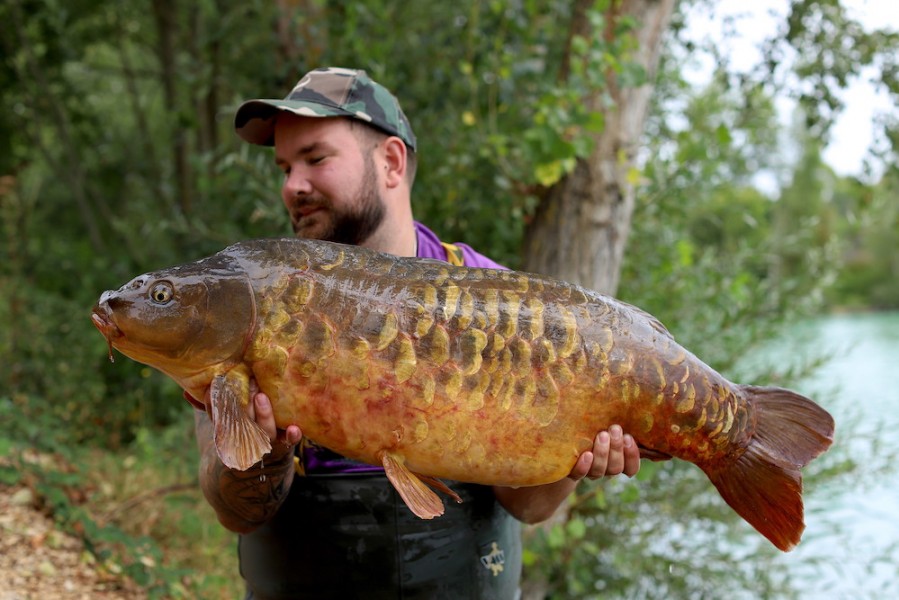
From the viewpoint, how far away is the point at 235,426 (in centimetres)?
148

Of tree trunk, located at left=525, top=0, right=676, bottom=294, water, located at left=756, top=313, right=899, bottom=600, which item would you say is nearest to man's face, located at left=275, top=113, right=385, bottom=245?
tree trunk, located at left=525, top=0, right=676, bottom=294

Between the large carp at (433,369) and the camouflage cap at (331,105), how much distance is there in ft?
1.51

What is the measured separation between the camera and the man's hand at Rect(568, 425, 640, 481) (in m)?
1.64

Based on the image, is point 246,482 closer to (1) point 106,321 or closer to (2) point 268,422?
(2) point 268,422

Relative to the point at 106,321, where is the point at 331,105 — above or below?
A: above

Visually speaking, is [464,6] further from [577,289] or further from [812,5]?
[577,289]

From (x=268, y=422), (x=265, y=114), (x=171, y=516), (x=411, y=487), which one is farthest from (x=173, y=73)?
(x=411, y=487)

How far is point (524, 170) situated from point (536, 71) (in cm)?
73

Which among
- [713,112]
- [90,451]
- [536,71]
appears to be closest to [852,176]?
[713,112]

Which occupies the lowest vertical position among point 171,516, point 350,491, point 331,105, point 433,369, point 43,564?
point 171,516

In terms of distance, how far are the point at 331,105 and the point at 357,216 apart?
270 millimetres

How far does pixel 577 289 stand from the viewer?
67.4 inches

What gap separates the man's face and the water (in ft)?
9.08

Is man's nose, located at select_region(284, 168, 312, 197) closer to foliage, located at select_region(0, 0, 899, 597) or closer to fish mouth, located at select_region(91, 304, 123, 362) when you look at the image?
fish mouth, located at select_region(91, 304, 123, 362)
